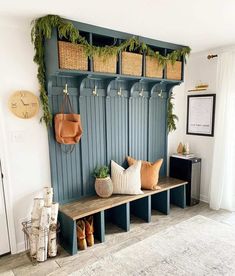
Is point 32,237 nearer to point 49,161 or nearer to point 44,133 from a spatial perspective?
point 49,161

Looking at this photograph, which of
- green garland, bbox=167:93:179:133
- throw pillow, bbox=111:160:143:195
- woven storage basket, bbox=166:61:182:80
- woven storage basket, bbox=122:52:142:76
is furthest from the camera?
green garland, bbox=167:93:179:133

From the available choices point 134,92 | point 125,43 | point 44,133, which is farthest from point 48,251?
point 125,43

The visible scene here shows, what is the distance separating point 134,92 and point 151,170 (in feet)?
3.67

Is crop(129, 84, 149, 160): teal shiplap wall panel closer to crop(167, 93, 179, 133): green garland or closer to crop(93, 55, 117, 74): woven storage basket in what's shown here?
crop(167, 93, 179, 133): green garland

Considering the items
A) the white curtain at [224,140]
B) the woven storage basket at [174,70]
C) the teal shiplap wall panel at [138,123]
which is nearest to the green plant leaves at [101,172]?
the teal shiplap wall panel at [138,123]

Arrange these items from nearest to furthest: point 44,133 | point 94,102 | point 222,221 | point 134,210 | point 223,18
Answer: point 223,18, point 44,133, point 94,102, point 222,221, point 134,210

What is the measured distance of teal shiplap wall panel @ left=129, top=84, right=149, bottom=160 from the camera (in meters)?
3.22

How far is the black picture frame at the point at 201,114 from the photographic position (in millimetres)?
3482

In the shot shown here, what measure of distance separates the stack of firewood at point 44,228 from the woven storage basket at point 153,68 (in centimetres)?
193

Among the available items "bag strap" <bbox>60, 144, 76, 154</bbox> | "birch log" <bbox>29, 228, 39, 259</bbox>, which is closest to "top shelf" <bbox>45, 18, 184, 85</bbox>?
"bag strap" <bbox>60, 144, 76, 154</bbox>

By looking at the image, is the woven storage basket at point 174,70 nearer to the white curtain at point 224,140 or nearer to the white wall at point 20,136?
the white curtain at point 224,140

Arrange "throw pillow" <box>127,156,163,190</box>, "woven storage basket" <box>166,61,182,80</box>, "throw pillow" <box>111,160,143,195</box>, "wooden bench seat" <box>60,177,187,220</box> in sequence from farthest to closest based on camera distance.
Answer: "woven storage basket" <box>166,61,182,80</box>, "throw pillow" <box>127,156,163,190</box>, "throw pillow" <box>111,160,143,195</box>, "wooden bench seat" <box>60,177,187,220</box>

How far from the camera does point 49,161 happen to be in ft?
8.48

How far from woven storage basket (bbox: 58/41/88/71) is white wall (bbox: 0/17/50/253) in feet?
1.17
